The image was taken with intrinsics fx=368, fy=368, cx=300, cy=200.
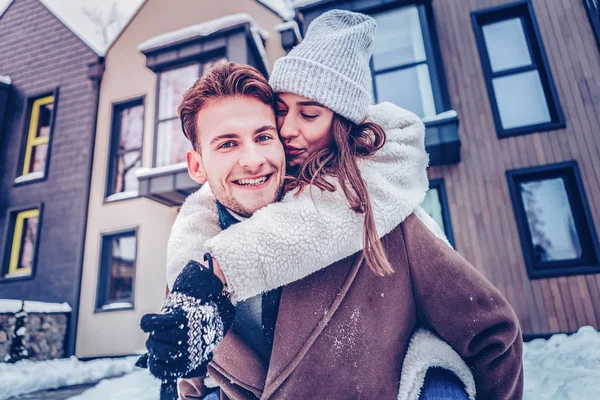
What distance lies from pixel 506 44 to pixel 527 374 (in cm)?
587

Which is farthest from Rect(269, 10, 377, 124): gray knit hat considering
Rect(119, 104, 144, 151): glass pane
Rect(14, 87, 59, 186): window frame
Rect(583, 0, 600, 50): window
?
Rect(14, 87, 59, 186): window frame

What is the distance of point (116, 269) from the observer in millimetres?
8133

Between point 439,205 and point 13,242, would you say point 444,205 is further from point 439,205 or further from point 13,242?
point 13,242

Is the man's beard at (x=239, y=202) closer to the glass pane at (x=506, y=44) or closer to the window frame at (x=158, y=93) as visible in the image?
the window frame at (x=158, y=93)

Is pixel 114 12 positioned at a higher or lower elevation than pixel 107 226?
higher

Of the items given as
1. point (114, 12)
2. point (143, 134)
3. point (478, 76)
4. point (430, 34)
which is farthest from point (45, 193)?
point (478, 76)

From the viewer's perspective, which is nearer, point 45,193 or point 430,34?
point 430,34

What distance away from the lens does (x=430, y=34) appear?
22.6 ft

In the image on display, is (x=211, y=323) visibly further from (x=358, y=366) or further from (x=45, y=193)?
(x=45, y=193)

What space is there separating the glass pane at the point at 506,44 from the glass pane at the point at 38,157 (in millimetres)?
10610

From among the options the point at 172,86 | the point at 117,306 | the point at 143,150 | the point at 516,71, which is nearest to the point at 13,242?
the point at 117,306

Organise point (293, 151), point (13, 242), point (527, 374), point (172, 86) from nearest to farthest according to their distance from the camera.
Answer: point (293, 151), point (527, 374), point (172, 86), point (13, 242)

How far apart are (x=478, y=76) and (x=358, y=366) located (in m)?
6.96

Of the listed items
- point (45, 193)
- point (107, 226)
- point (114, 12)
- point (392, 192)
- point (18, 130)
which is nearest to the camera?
point (392, 192)
